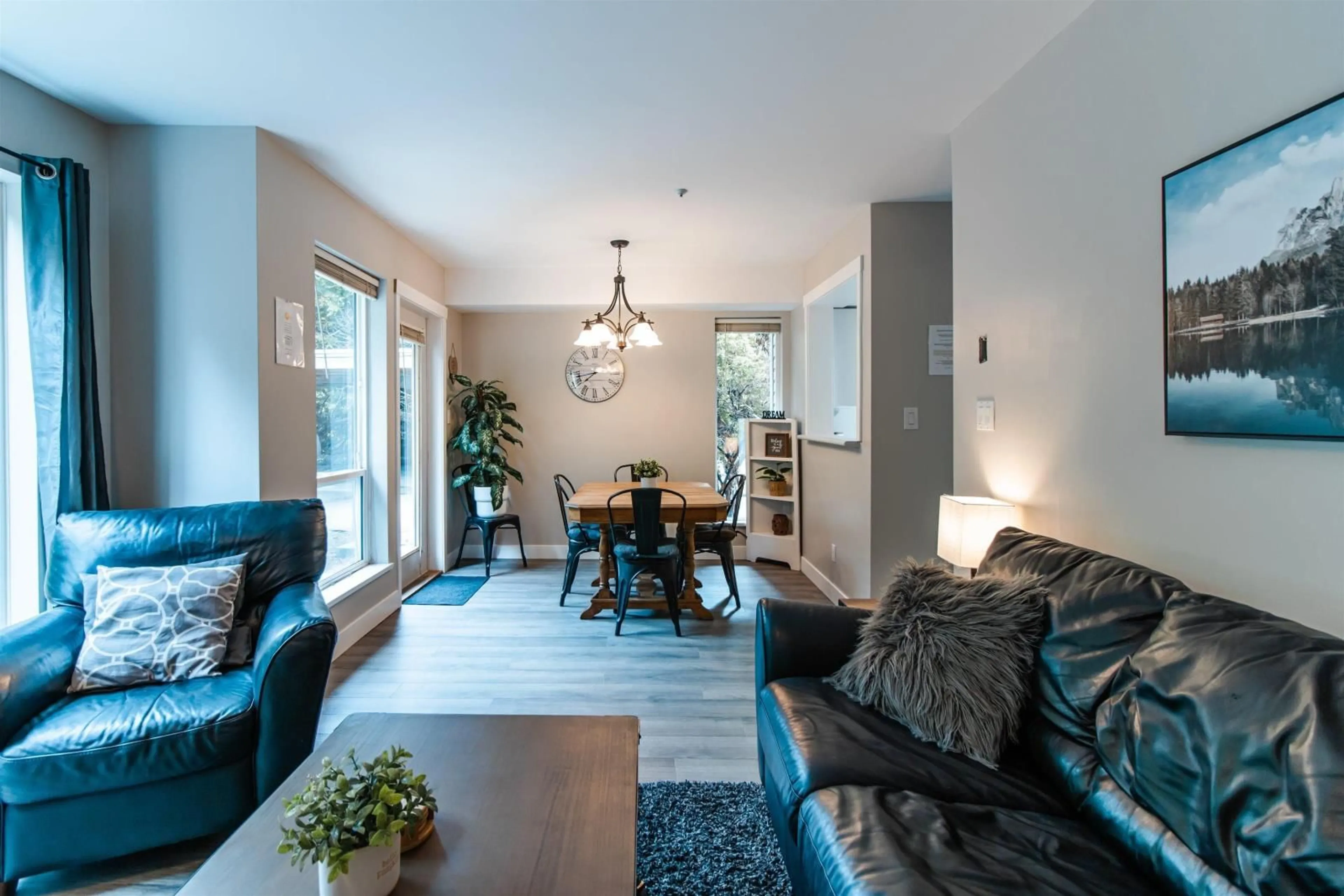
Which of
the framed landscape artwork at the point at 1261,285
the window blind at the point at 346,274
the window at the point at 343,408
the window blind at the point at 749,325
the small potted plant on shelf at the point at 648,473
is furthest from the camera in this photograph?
the window blind at the point at 749,325

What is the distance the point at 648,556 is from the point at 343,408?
211 centimetres

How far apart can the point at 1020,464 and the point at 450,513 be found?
452 cm

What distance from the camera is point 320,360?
11.3 feet

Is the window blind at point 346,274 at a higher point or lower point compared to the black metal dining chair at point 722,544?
higher

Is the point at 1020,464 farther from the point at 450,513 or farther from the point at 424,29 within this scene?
the point at 450,513

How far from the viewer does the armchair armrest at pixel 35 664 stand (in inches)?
62.7

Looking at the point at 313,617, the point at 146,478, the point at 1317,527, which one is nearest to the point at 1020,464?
the point at 1317,527

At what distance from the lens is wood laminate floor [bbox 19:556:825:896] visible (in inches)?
70.9

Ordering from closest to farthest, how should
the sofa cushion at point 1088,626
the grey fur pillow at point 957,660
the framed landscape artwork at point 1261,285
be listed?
the framed landscape artwork at point 1261,285
the sofa cushion at point 1088,626
the grey fur pillow at point 957,660

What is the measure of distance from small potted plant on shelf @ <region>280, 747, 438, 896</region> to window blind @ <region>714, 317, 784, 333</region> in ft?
16.6

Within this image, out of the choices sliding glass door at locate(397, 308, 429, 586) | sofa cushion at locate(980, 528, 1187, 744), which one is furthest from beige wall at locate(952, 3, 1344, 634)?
sliding glass door at locate(397, 308, 429, 586)

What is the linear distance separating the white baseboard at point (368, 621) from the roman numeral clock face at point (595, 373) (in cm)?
238

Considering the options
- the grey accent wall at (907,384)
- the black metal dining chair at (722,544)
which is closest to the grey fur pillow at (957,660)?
the grey accent wall at (907,384)

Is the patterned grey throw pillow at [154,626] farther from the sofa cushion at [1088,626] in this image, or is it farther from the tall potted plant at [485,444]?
the tall potted plant at [485,444]
